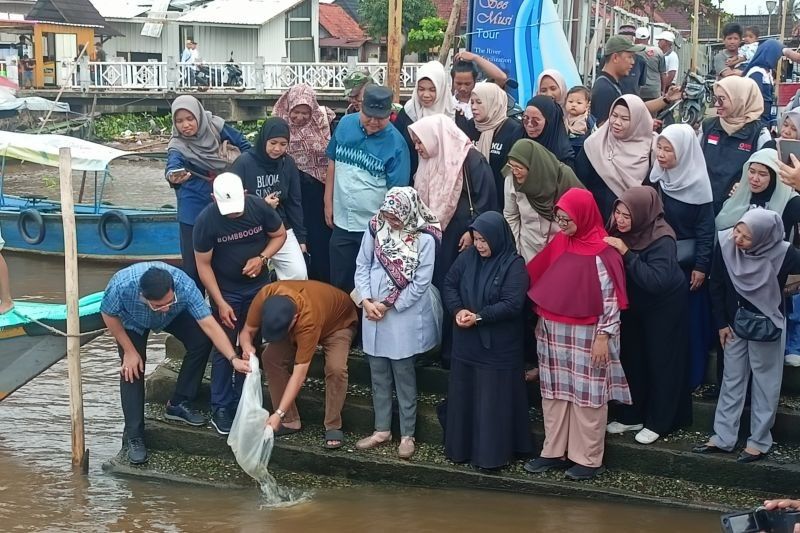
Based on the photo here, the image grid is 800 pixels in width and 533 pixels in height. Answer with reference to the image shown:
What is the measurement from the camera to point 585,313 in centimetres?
527

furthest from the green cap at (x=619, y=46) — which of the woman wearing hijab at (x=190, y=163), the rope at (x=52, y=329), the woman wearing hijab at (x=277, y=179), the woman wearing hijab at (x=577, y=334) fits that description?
the rope at (x=52, y=329)

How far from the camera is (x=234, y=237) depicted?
5805mm

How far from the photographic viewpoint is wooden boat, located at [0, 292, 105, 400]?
645 centimetres

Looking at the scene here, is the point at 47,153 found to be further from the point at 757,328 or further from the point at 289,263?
the point at 757,328

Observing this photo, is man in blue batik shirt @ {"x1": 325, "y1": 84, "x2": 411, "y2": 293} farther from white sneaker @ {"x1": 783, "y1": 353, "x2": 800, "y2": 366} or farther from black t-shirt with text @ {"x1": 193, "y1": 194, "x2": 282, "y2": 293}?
white sneaker @ {"x1": 783, "y1": 353, "x2": 800, "y2": 366}

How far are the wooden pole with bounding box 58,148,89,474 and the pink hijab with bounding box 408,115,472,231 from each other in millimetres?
2136

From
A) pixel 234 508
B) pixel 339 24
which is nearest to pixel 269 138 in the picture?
pixel 234 508

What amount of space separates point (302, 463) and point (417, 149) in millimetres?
2061

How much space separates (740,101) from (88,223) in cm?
991

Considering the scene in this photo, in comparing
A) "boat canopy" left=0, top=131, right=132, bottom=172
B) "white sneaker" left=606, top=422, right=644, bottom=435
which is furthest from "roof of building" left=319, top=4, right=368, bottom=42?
"white sneaker" left=606, top=422, right=644, bottom=435

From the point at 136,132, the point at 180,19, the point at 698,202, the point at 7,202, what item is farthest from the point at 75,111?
the point at 698,202

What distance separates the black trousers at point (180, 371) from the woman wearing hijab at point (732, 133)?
10.8 feet

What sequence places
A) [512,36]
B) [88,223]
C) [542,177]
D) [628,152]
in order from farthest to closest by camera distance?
1. [88,223]
2. [512,36]
3. [628,152]
4. [542,177]

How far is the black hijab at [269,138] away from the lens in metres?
6.00
